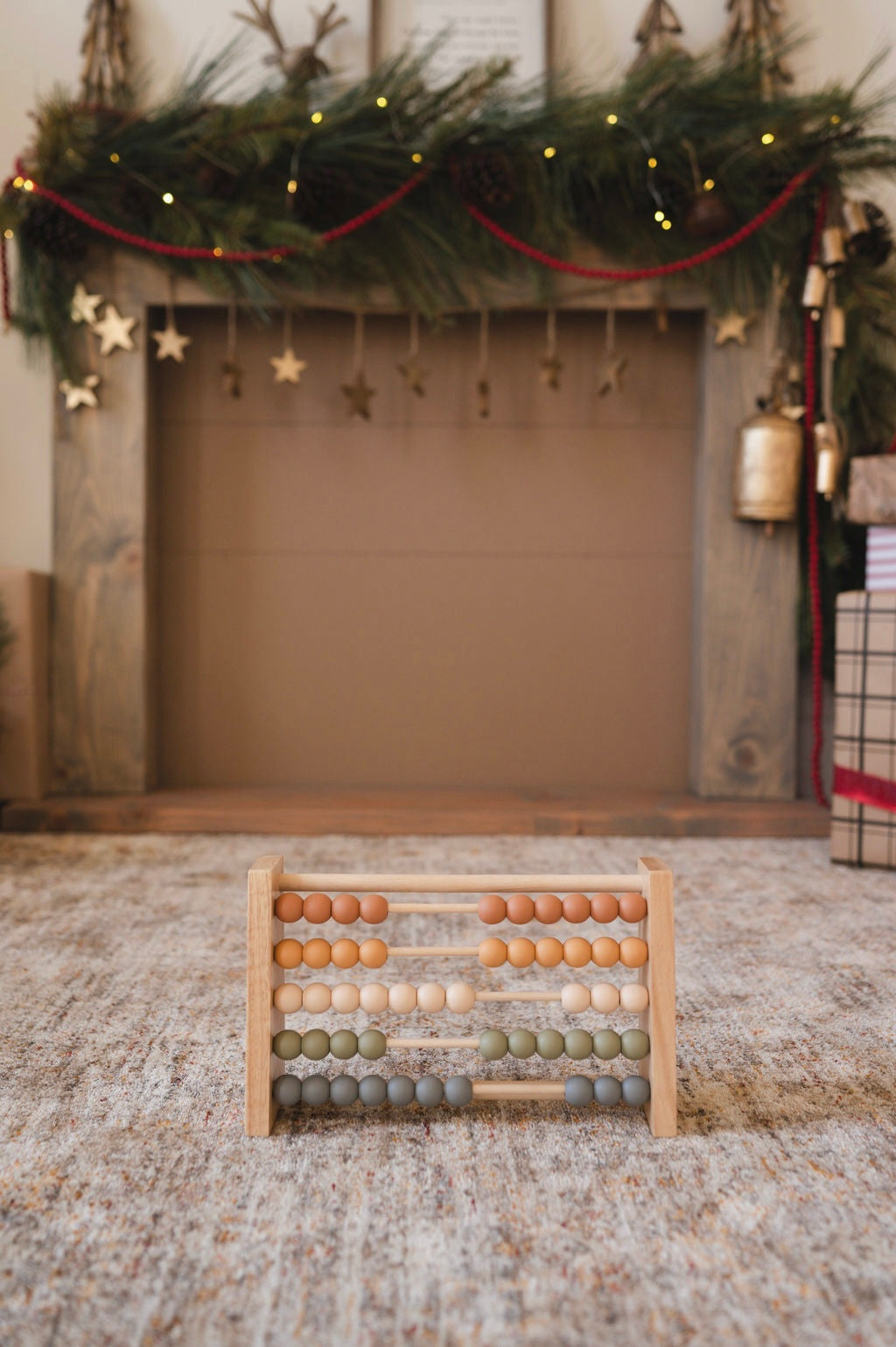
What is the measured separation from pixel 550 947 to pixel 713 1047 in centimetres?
27

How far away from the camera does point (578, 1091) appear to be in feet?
2.53

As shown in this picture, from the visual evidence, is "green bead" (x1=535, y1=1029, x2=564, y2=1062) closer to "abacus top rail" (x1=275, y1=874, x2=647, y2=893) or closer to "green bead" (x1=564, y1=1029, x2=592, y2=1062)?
"green bead" (x1=564, y1=1029, x2=592, y2=1062)

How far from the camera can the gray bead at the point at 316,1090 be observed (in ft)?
2.54

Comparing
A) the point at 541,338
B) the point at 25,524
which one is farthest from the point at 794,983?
the point at 25,524

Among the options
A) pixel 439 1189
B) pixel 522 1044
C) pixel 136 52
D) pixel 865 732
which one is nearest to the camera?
pixel 439 1189

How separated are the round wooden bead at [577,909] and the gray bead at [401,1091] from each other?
0.19 meters

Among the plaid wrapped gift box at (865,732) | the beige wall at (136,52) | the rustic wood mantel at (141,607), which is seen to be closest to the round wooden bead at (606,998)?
the plaid wrapped gift box at (865,732)

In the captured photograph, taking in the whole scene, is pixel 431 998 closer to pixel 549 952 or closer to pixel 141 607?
pixel 549 952

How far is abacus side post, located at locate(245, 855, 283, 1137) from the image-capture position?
74cm

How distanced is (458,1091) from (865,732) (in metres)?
1.13

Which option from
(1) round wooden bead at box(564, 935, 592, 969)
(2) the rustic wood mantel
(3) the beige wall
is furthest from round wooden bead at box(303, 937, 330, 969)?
(3) the beige wall

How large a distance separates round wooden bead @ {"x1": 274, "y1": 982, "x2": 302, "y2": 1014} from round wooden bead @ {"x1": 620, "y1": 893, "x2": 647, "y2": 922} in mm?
284

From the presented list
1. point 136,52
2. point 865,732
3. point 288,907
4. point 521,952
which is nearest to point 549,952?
point 521,952

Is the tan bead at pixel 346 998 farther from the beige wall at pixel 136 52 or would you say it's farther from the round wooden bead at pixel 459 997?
the beige wall at pixel 136 52
